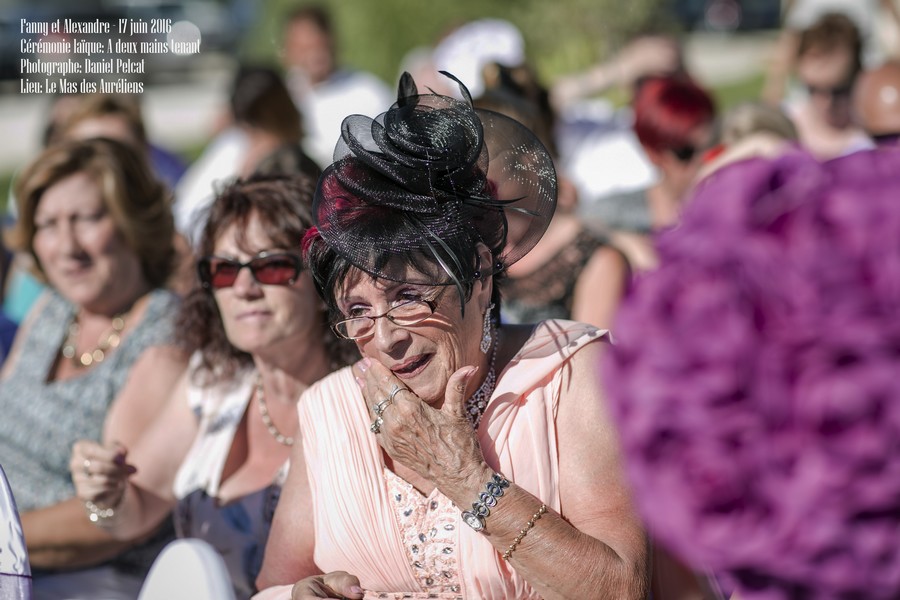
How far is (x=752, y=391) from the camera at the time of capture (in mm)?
1155

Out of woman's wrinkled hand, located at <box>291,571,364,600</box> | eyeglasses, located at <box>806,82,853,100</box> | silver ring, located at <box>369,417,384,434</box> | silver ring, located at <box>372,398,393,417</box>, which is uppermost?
eyeglasses, located at <box>806,82,853,100</box>

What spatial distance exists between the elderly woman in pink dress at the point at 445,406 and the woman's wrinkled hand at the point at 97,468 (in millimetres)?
621

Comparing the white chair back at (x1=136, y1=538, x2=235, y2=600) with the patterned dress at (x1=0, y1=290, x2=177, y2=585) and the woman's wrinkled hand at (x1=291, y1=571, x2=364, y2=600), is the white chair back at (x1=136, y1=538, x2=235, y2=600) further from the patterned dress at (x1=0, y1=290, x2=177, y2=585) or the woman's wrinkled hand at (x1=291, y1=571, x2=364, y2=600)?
the patterned dress at (x1=0, y1=290, x2=177, y2=585)

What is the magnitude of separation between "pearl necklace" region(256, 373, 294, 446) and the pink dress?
61cm

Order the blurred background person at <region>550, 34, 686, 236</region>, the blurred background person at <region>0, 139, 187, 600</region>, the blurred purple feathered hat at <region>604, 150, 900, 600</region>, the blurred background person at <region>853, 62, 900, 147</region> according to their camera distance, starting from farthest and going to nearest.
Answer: the blurred background person at <region>550, 34, 686, 236</region>, the blurred background person at <region>853, 62, 900, 147</region>, the blurred background person at <region>0, 139, 187, 600</region>, the blurred purple feathered hat at <region>604, 150, 900, 600</region>

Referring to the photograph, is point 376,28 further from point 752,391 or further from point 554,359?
point 752,391

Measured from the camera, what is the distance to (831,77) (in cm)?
618

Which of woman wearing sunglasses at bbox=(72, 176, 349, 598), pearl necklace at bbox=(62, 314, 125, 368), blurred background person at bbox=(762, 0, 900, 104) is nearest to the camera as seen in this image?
woman wearing sunglasses at bbox=(72, 176, 349, 598)

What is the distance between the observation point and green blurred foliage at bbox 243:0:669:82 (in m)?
9.82

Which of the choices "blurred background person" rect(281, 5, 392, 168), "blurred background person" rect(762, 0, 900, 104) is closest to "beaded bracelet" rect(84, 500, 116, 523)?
"blurred background person" rect(281, 5, 392, 168)

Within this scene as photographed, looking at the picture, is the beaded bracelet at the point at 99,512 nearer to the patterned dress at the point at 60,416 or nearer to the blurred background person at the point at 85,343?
the blurred background person at the point at 85,343

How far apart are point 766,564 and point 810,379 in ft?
0.76

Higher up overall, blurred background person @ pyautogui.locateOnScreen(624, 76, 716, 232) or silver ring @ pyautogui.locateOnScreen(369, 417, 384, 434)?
blurred background person @ pyautogui.locateOnScreen(624, 76, 716, 232)

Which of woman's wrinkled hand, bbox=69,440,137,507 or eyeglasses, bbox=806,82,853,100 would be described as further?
eyeglasses, bbox=806,82,853,100
